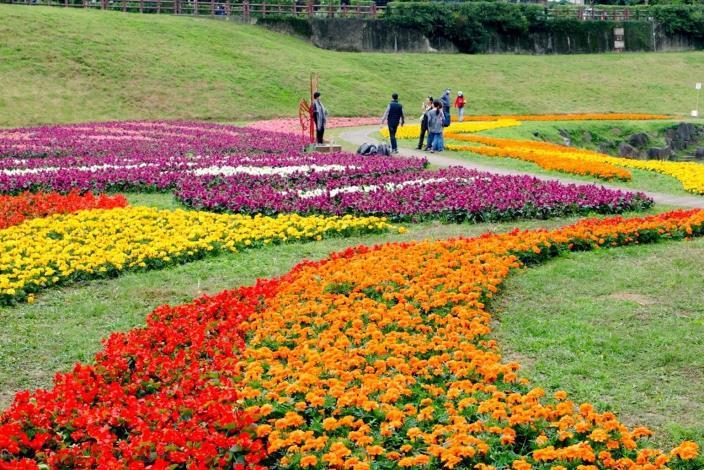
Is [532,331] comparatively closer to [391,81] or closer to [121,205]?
[121,205]

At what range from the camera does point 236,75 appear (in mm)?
40688

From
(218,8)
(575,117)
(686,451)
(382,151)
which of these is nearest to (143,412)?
(686,451)

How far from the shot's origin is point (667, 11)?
61062 millimetres

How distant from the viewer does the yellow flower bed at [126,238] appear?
33.8 ft

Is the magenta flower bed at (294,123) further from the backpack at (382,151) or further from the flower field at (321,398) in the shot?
the flower field at (321,398)

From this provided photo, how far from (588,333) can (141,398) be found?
3950 mm

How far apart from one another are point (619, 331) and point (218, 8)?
4662 cm

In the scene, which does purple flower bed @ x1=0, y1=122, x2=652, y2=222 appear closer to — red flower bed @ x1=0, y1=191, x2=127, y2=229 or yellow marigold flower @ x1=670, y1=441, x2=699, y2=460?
red flower bed @ x1=0, y1=191, x2=127, y2=229

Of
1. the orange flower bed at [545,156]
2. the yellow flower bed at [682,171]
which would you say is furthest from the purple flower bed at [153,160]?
the yellow flower bed at [682,171]

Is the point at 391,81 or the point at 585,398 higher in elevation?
the point at 391,81

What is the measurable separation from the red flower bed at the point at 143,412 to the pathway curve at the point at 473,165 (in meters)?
10.5

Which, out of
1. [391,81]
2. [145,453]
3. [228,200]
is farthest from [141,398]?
[391,81]

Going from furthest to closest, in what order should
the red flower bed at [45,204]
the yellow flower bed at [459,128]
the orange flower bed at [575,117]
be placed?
the orange flower bed at [575,117]
the yellow flower bed at [459,128]
the red flower bed at [45,204]

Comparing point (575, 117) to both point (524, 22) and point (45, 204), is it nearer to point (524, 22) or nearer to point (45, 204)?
point (524, 22)
